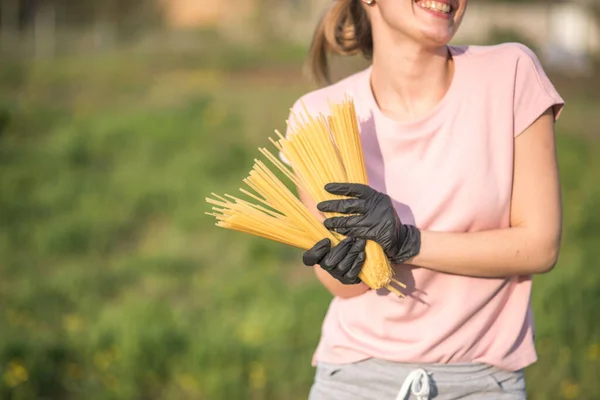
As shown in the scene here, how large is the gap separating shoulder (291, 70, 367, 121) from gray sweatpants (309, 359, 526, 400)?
22.3 inches

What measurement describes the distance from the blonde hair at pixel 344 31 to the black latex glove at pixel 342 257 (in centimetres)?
64

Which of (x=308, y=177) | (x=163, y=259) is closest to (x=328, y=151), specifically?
(x=308, y=177)

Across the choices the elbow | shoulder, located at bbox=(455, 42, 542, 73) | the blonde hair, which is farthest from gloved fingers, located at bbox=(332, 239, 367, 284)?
the blonde hair

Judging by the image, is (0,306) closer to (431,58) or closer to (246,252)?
(246,252)

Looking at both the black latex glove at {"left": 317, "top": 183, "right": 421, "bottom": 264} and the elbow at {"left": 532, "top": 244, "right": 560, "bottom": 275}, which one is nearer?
the black latex glove at {"left": 317, "top": 183, "right": 421, "bottom": 264}

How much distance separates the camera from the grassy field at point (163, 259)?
159 inches

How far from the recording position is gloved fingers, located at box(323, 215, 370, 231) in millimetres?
1760

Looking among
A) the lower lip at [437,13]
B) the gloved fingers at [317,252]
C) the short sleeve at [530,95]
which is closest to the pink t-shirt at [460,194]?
the short sleeve at [530,95]

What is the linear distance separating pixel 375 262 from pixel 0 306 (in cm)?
360

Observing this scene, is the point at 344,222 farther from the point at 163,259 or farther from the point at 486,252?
the point at 163,259

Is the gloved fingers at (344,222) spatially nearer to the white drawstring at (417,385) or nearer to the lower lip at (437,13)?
the white drawstring at (417,385)

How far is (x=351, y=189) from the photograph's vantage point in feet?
5.81

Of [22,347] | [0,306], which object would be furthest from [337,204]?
[0,306]

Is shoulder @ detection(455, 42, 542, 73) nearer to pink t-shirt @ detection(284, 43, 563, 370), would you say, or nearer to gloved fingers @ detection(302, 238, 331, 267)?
pink t-shirt @ detection(284, 43, 563, 370)
